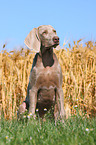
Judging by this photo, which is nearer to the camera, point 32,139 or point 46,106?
point 32,139

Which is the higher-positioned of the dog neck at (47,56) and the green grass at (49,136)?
the dog neck at (47,56)

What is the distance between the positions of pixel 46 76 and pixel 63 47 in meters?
2.08

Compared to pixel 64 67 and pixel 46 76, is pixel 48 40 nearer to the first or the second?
pixel 46 76

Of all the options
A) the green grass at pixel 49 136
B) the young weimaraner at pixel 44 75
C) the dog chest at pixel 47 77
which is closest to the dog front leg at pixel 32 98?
the young weimaraner at pixel 44 75

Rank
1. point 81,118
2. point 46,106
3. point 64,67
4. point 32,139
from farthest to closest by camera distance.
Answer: point 64,67 → point 46,106 → point 81,118 → point 32,139

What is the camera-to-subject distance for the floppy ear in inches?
168

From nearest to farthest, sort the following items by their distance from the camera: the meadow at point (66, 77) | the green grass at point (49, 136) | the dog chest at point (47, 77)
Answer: the green grass at point (49, 136) < the dog chest at point (47, 77) < the meadow at point (66, 77)

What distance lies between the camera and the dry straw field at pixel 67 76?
5.75m

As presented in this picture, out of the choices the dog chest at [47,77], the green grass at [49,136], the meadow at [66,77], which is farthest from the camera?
the meadow at [66,77]

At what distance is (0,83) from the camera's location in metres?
6.00

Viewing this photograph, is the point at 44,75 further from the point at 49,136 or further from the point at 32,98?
the point at 49,136

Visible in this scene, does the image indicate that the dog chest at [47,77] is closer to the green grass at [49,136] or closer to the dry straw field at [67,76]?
the green grass at [49,136]

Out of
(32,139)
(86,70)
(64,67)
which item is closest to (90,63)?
(86,70)

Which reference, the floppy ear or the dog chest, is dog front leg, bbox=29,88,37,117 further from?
the floppy ear
